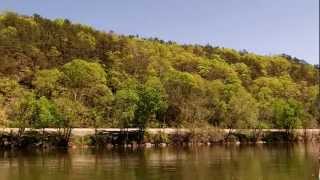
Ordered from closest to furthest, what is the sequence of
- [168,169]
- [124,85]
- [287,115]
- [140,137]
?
[168,169], [140,137], [287,115], [124,85]

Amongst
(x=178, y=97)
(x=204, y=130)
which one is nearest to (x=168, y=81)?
(x=178, y=97)

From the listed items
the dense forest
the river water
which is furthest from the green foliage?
the river water

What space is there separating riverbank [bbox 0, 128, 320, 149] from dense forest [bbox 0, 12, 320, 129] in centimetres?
191

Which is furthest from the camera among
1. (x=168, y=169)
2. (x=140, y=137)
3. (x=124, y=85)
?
(x=124, y=85)

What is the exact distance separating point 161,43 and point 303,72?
50.0 meters

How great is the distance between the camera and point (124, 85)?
126m

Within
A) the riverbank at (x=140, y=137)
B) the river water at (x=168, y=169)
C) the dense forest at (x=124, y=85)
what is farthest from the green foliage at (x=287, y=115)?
the river water at (x=168, y=169)

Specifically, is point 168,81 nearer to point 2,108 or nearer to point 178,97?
point 178,97

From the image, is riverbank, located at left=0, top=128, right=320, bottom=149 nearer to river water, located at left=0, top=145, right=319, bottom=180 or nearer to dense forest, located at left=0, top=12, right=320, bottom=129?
dense forest, located at left=0, top=12, right=320, bottom=129

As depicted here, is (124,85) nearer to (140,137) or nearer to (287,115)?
(140,137)

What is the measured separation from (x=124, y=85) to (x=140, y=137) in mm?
24920

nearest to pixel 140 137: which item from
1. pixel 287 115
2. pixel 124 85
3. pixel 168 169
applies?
pixel 124 85

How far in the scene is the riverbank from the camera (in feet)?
310

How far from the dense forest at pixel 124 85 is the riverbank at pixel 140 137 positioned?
6.27 feet
